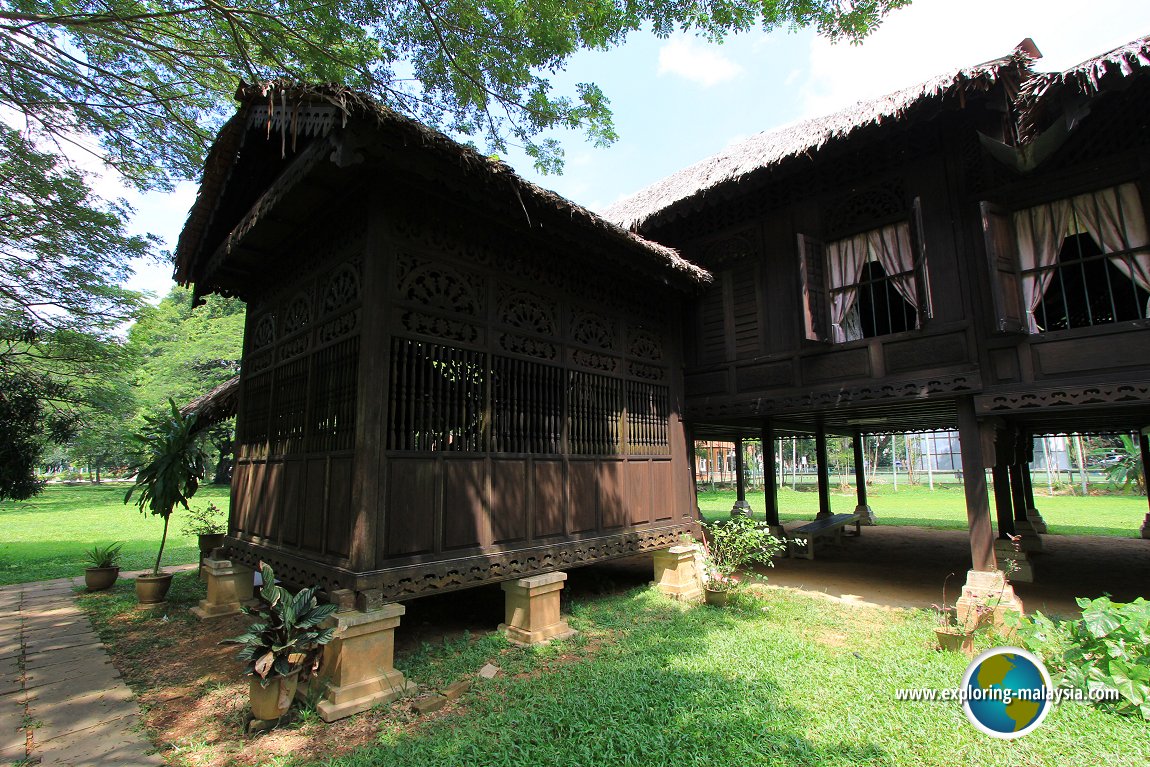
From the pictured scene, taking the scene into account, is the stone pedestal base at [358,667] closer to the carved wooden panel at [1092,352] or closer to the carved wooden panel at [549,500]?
the carved wooden panel at [549,500]

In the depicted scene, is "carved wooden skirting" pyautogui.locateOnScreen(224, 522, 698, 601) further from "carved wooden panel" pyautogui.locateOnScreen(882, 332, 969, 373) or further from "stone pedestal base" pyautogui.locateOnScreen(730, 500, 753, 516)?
"stone pedestal base" pyautogui.locateOnScreen(730, 500, 753, 516)

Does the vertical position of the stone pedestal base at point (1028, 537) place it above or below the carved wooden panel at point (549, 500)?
below

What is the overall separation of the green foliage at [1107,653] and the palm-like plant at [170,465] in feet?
31.0

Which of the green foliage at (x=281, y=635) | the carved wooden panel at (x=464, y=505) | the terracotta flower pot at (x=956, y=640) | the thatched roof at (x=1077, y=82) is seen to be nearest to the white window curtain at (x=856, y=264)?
the thatched roof at (x=1077, y=82)

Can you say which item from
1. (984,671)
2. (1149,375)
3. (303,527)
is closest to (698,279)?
(1149,375)

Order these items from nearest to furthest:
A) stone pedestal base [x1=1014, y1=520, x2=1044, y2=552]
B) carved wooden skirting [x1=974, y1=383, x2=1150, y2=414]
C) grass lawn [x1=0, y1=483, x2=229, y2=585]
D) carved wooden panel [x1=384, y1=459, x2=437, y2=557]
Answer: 1. carved wooden panel [x1=384, y1=459, x2=437, y2=557]
2. carved wooden skirting [x1=974, y1=383, x2=1150, y2=414]
3. grass lawn [x1=0, y1=483, x2=229, y2=585]
4. stone pedestal base [x1=1014, y1=520, x2=1044, y2=552]

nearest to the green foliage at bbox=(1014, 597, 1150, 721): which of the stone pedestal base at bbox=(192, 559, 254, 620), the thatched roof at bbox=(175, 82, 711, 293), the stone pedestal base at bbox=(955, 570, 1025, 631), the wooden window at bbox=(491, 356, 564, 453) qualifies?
the stone pedestal base at bbox=(955, 570, 1025, 631)

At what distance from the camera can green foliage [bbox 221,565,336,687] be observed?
355 cm

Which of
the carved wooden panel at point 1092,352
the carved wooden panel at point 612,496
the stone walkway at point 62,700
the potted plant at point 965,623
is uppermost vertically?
the carved wooden panel at point 1092,352

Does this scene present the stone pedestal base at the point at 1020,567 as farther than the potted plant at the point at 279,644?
Yes

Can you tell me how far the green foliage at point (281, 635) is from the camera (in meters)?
3.55

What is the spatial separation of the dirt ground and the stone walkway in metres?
0.16

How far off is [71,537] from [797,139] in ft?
62.0

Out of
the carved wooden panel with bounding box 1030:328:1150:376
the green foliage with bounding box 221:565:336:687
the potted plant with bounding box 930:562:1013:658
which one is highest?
the carved wooden panel with bounding box 1030:328:1150:376
